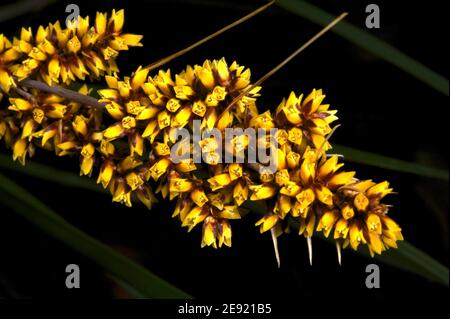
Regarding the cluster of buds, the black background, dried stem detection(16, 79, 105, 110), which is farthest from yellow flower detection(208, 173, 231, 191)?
the black background

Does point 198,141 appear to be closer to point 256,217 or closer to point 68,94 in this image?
point 68,94

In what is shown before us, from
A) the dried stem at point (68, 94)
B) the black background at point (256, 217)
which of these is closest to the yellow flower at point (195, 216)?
the dried stem at point (68, 94)

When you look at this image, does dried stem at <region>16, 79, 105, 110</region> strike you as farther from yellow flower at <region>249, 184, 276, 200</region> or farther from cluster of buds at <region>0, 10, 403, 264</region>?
yellow flower at <region>249, 184, 276, 200</region>

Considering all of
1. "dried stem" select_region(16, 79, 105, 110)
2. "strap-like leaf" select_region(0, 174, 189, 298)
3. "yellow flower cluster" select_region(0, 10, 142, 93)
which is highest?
"yellow flower cluster" select_region(0, 10, 142, 93)

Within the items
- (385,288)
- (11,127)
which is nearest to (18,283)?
(11,127)

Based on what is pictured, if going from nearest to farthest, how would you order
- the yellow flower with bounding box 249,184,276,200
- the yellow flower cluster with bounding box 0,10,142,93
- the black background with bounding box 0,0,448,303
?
the yellow flower with bounding box 249,184,276,200 → the yellow flower cluster with bounding box 0,10,142,93 → the black background with bounding box 0,0,448,303

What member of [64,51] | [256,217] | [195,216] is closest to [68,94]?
[64,51]

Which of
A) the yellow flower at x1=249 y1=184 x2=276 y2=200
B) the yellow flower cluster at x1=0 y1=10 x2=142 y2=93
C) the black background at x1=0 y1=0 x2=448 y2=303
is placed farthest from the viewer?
the black background at x1=0 y1=0 x2=448 y2=303
